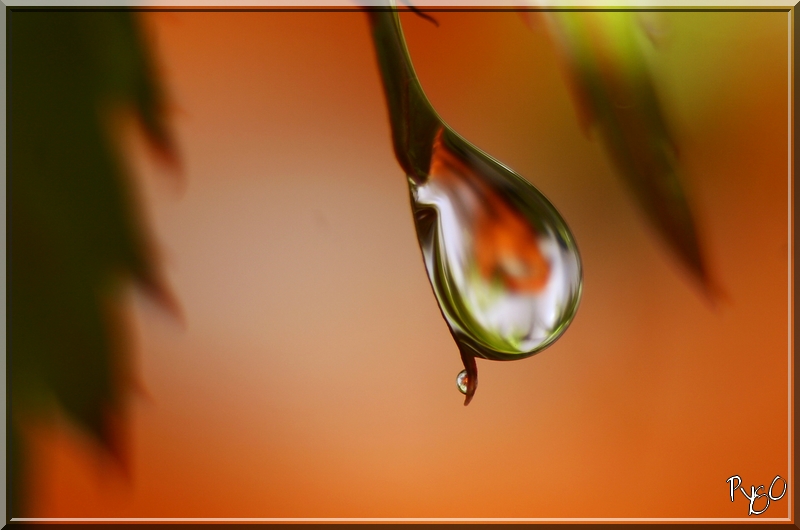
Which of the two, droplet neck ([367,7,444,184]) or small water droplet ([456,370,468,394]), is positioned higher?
droplet neck ([367,7,444,184])

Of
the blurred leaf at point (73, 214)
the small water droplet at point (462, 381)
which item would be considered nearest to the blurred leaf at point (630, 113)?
the small water droplet at point (462, 381)

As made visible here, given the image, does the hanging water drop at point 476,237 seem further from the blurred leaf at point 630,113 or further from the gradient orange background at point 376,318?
the blurred leaf at point 630,113

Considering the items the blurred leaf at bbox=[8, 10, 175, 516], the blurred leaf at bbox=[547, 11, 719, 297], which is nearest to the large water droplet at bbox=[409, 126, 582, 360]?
the blurred leaf at bbox=[547, 11, 719, 297]

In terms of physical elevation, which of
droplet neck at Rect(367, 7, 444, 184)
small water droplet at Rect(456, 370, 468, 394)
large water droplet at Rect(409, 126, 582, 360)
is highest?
droplet neck at Rect(367, 7, 444, 184)

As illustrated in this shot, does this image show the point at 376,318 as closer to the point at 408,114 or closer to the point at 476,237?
the point at 476,237

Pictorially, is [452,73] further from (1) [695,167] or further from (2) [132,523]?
(2) [132,523]

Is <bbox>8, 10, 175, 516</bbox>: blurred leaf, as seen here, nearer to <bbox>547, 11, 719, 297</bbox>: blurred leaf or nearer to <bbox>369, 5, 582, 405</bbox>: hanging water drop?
<bbox>369, 5, 582, 405</bbox>: hanging water drop
